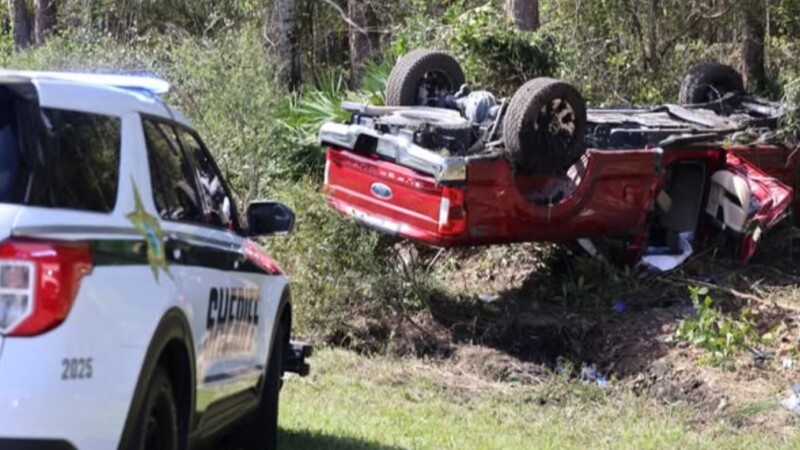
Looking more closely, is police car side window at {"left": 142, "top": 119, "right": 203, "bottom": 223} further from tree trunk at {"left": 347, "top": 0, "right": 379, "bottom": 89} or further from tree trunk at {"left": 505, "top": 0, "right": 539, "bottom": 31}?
tree trunk at {"left": 347, "top": 0, "right": 379, "bottom": 89}

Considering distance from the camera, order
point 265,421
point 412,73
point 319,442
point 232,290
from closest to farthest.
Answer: point 232,290, point 265,421, point 319,442, point 412,73

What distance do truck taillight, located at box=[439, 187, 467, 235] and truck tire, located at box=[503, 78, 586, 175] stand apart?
2.02ft

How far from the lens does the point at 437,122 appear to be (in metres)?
12.2

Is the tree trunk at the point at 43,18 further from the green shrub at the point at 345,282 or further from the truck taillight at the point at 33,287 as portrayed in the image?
the truck taillight at the point at 33,287

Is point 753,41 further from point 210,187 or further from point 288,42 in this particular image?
point 210,187

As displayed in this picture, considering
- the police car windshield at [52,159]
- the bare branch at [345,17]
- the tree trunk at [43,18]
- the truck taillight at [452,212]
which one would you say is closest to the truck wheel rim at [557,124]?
the truck taillight at [452,212]

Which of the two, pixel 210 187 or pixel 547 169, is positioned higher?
pixel 210 187

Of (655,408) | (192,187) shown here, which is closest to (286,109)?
(655,408)

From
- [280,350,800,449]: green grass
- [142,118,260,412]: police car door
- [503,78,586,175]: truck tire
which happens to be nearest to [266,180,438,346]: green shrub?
[280,350,800,449]: green grass

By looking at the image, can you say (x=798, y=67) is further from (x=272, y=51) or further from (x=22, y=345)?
(x=22, y=345)

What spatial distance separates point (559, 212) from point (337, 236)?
2.07 metres

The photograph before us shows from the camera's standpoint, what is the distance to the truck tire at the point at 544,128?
11.6 m

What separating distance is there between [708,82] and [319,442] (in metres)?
8.44

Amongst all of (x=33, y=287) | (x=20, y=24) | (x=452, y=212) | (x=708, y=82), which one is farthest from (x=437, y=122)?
(x=20, y=24)
